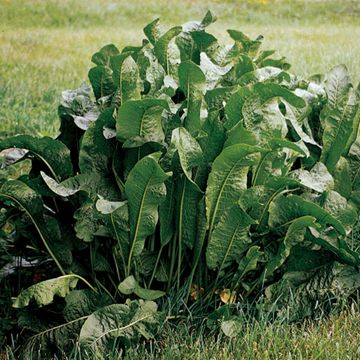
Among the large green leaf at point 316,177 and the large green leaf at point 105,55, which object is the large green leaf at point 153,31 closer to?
the large green leaf at point 105,55

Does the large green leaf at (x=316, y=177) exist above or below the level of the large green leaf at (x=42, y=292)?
above

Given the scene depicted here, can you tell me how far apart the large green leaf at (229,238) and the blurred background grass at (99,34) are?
3247 millimetres

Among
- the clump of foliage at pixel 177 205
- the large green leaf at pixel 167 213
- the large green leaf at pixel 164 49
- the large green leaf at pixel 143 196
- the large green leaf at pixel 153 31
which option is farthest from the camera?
the large green leaf at pixel 153 31

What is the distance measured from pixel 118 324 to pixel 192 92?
2.95 feet

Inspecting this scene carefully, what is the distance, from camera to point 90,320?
9.21ft

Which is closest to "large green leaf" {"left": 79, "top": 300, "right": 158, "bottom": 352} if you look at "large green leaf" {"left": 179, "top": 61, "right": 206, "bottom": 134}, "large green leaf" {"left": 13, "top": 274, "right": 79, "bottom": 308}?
"large green leaf" {"left": 13, "top": 274, "right": 79, "bottom": 308}

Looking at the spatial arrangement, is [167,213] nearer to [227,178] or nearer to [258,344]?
[227,178]

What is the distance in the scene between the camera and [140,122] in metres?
2.86

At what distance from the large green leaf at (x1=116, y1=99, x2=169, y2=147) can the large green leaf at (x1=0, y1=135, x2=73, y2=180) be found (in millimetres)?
257

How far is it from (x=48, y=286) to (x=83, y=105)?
78 centimetres

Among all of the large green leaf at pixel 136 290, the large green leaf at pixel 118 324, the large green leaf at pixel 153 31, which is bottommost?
the large green leaf at pixel 118 324

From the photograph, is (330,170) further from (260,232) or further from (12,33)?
(12,33)

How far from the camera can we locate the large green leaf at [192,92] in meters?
2.98

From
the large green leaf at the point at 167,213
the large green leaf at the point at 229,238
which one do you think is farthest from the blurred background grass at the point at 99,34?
the large green leaf at the point at 229,238
